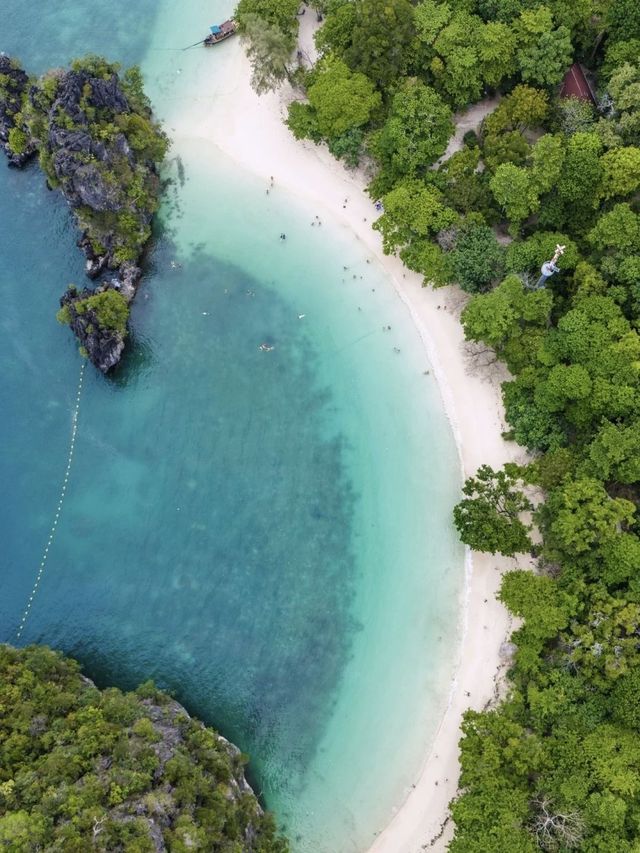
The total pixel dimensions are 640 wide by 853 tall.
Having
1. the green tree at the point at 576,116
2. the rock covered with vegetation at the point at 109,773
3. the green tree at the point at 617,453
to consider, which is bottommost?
the rock covered with vegetation at the point at 109,773

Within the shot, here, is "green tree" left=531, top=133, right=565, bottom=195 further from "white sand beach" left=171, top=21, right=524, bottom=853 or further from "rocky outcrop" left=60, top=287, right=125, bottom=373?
"rocky outcrop" left=60, top=287, right=125, bottom=373

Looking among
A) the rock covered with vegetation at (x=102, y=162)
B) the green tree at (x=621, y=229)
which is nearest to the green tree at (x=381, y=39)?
the rock covered with vegetation at (x=102, y=162)

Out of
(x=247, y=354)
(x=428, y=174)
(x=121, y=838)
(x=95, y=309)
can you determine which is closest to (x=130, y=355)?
(x=95, y=309)

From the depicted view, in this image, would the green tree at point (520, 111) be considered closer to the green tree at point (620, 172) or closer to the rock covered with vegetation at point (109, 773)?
the green tree at point (620, 172)

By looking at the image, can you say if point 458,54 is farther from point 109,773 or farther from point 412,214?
point 109,773

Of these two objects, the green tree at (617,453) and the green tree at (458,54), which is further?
the green tree at (458,54)

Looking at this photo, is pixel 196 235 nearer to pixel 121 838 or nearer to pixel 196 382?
pixel 196 382

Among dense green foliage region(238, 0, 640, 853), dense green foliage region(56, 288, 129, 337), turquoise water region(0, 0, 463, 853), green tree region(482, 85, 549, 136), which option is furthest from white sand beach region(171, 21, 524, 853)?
dense green foliage region(56, 288, 129, 337)
